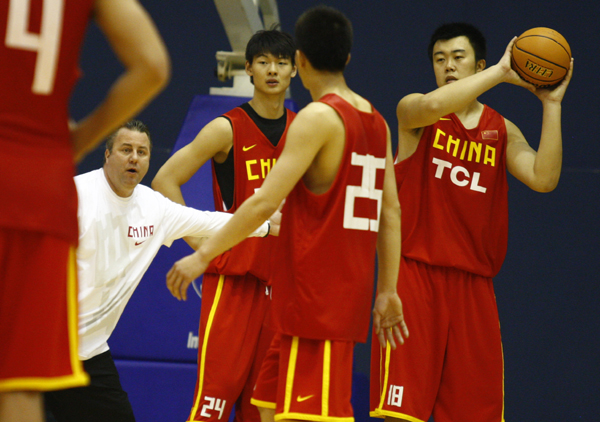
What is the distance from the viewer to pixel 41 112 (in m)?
1.62

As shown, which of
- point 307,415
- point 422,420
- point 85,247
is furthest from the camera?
point 422,420

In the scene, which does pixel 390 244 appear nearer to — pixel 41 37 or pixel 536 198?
pixel 41 37

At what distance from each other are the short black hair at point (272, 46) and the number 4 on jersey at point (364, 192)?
1.57 metres

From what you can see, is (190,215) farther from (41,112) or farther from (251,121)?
(41,112)

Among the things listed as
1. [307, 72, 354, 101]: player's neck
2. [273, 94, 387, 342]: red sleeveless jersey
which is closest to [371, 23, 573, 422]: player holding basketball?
[307, 72, 354, 101]: player's neck

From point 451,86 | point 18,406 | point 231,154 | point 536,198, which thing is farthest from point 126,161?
point 536,198

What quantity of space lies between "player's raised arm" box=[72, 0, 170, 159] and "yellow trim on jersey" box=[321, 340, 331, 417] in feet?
3.80

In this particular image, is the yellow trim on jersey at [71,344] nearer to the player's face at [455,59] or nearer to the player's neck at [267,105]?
the player's neck at [267,105]

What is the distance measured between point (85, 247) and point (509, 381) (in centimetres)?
427

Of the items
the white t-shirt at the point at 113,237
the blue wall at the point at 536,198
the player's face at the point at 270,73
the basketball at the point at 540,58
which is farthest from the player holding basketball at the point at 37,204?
the blue wall at the point at 536,198

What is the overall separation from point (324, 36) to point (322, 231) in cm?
71

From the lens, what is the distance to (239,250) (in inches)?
145

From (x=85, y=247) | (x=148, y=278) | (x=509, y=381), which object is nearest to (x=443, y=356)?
(x=85, y=247)

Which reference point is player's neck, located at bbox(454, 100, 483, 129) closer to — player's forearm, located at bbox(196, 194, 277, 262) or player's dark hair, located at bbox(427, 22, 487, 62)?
player's dark hair, located at bbox(427, 22, 487, 62)
